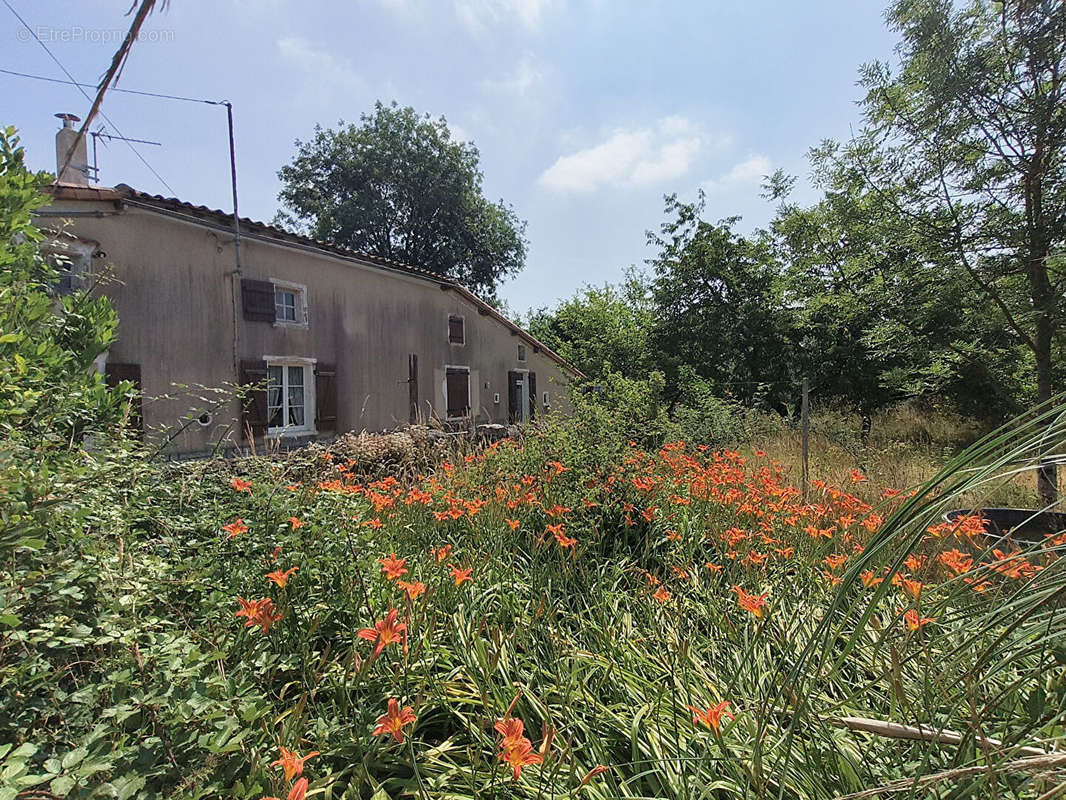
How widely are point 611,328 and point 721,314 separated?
158 inches

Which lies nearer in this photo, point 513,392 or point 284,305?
point 284,305

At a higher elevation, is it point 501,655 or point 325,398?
point 325,398

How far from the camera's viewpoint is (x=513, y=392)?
49.6 ft

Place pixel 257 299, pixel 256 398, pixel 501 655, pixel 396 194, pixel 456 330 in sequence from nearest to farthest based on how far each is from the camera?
1. pixel 501 655
2. pixel 256 398
3. pixel 257 299
4. pixel 456 330
5. pixel 396 194

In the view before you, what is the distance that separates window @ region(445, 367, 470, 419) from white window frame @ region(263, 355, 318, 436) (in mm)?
3736

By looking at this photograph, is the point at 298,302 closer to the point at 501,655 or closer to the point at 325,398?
the point at 325,398

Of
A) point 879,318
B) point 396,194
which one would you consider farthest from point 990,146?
point 396,194

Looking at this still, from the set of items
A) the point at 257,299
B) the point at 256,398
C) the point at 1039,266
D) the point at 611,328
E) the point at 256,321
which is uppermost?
the point at 611,328

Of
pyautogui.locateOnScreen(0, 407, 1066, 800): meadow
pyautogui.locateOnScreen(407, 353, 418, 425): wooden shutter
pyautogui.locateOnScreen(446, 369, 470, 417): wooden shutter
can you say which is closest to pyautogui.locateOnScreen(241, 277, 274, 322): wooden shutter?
pyautogui.locateOnScreen(407, 353, 418, 425): wooden shutter

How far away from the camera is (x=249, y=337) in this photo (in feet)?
25.7

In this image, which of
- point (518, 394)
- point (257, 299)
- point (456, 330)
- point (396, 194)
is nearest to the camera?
point (257, 299)

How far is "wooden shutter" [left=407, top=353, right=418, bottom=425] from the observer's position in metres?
10.8

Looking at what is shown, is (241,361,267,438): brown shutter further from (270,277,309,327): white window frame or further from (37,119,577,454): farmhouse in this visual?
(270,277,309,327): white window frame

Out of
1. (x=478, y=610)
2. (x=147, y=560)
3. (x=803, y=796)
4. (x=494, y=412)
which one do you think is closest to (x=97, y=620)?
(x=147, y=560)
